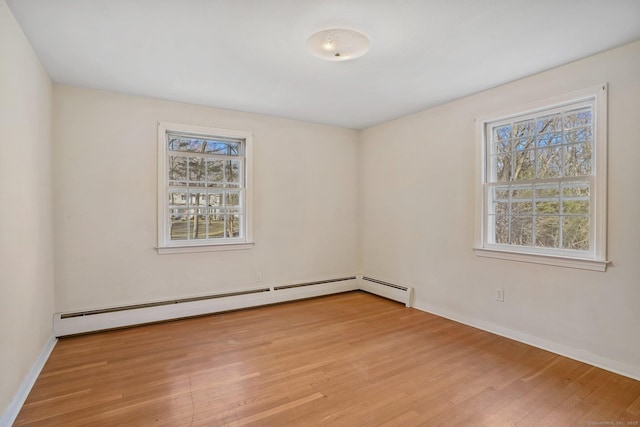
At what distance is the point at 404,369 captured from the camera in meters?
2.48

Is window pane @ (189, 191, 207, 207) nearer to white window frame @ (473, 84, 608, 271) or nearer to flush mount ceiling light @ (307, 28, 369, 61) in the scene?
flush mount ceiling light @ (307, 28, 369, 61)

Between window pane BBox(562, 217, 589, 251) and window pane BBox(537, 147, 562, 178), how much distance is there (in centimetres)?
43

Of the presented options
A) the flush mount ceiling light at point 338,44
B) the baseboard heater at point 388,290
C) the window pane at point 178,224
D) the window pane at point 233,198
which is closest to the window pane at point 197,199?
the window pane at point 178,224

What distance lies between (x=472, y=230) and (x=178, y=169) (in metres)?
3.46

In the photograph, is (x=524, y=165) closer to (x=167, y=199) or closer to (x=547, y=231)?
(x=547, y=231)

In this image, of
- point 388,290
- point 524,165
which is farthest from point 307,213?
point 524,165

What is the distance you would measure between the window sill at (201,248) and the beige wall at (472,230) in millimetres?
1966

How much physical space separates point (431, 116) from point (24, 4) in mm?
3726

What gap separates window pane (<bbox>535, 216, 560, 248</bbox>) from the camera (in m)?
2.87

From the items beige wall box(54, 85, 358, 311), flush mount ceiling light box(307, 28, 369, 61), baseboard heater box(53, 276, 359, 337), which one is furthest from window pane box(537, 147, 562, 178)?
baseboard heater box(53, 276, 359, 337)

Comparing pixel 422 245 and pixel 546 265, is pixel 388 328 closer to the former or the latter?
pixel 422 245

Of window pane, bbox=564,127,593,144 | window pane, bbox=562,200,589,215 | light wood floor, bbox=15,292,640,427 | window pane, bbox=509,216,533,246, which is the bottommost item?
light wood floor, bbox=15,292,640,427

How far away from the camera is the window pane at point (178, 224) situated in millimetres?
3760

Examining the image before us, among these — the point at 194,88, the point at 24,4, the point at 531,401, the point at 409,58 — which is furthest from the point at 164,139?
the point at 531,401
